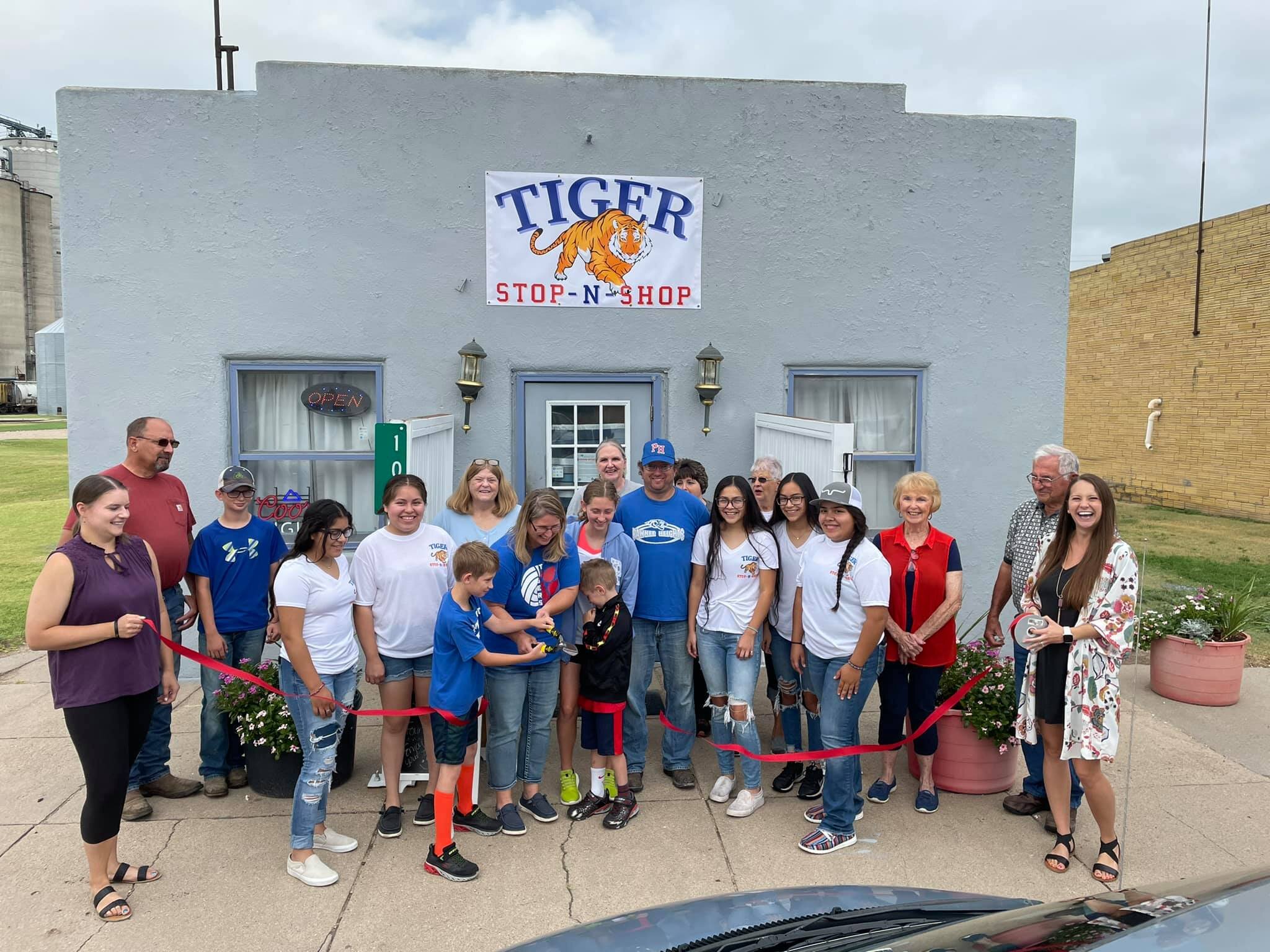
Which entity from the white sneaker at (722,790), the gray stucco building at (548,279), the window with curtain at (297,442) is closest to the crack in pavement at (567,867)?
the white sneaker at (722,790)

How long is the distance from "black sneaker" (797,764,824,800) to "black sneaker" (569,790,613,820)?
110 cm

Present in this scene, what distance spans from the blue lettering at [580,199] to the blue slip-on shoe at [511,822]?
4.42 m

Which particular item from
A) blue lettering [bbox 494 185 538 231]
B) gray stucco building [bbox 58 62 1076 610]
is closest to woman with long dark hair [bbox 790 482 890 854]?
gray stucco building [bbox 58 62 1076 610]

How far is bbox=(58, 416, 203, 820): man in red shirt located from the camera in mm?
4625

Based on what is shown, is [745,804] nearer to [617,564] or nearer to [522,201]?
[617,564]

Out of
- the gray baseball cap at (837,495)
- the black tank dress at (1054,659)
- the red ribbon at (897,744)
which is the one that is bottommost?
the red ribbon at (897,744)

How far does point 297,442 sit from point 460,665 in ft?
11.4

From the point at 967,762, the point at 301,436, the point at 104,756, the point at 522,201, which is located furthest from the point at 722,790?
the point at 522,201

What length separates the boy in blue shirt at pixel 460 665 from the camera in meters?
4.03

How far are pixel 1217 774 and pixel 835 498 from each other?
3.30m

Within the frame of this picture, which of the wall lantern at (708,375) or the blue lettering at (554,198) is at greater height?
the blue lettering at (554,198)

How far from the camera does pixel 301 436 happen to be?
6859mm

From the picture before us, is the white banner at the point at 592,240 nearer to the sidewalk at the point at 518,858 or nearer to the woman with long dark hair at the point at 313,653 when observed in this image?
the woman with long dark hair at the point at 313,653

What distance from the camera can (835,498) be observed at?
167 inches
